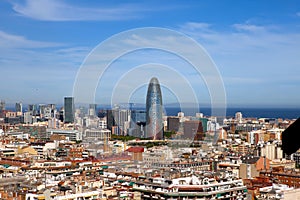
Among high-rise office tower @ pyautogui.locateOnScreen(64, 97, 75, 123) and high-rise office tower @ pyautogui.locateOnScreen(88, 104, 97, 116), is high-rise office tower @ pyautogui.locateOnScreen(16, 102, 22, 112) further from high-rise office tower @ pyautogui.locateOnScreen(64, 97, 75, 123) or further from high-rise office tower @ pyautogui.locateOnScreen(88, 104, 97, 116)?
high-rise office tower @ pyautogui.locateOnScreen(88, 104, 97, 116)

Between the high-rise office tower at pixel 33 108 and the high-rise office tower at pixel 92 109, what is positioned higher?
Result: the high-rise office tower at pixel 33 108

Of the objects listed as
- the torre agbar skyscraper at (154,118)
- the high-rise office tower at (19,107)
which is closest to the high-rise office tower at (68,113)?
the high-rise office tower at (19,107)

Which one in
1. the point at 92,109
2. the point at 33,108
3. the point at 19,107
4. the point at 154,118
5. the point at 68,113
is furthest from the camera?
the point at 19,107

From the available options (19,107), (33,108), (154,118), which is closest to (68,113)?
(33,108)

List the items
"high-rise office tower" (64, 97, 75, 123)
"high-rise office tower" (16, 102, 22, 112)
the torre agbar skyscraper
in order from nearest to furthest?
the torre agbar skyscraper, "high-rise office tower" (64, 97, 75, 123), "high-rise office tower" (16, 102, 22, 112)

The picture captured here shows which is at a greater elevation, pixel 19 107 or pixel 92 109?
pixel 19 107

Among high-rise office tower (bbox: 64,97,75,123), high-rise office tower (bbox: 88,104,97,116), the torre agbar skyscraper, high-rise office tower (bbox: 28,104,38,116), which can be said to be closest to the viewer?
high-rise office tower (bbox: 88,104,97,116)

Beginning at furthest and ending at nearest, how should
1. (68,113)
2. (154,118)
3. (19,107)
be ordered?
1. (19,107)
2. (68,113)
3. (154,118)

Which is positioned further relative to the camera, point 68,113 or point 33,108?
point 33,108

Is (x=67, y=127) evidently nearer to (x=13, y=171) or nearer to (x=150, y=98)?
(x=150, y=98)

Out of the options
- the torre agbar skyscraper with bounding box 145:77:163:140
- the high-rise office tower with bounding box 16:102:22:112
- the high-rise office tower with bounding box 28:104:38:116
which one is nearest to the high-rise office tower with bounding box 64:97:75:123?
the high-rise office tower with bounding box 28:104:38:116

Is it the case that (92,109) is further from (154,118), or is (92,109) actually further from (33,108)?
(33,108)

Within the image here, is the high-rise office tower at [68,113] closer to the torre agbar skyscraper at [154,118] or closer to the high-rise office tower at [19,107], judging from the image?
the high-rise office tower at [19,107]
